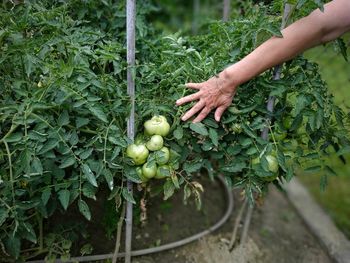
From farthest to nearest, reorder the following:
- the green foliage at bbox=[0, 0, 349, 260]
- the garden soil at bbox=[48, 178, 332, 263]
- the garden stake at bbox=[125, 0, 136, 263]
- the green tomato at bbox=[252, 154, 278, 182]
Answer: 1. the garden soil at bbox=[48, 178, 332, 263]
2. the green tomato at bbox=[252, 154, 278, 182]
3. the garden stake at bbox=[125, 0, 136, 263]
4. the green foliage at bbox=[0, 0, 349, 260]

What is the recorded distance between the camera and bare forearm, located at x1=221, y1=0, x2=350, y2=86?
5.02ft

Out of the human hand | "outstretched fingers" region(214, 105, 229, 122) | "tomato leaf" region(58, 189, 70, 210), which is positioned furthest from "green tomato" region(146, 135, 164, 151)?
"tomato leaf" region(58, 189, 70, 210)

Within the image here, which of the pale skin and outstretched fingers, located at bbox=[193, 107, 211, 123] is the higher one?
the pale skin

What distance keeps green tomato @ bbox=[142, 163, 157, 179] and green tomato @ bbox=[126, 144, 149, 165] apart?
0.08ft

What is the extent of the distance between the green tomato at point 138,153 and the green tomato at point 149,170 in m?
0.03

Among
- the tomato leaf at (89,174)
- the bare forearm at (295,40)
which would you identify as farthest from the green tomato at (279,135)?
the tomato leaf at (89,174)

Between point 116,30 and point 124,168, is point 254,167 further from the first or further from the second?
point 116,30

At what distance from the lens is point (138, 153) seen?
1.61 meters

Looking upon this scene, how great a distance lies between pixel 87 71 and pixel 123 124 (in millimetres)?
273

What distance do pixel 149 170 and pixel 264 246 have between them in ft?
3.49

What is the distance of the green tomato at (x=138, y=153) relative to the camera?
5.29ft

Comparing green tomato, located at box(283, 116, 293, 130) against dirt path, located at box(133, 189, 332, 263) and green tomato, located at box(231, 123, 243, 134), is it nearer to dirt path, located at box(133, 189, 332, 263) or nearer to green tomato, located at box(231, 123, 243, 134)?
green tomato, located at box(231, 123, 243, 134)

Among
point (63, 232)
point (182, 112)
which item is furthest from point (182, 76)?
point (63, 232)

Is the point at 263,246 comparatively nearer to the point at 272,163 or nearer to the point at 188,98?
the point at 272,163
